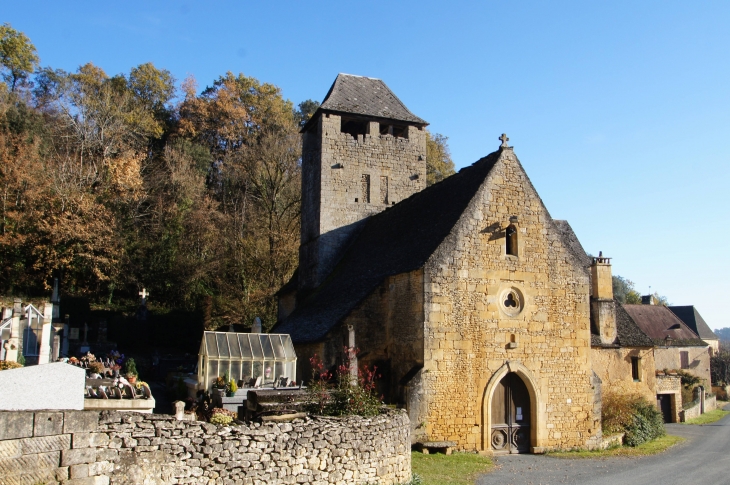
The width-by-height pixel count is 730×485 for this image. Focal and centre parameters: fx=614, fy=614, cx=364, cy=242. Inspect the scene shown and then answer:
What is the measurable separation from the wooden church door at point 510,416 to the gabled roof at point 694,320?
37.9m

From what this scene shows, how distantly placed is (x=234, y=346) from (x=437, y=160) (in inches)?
1116

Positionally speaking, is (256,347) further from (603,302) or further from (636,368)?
(636,368)

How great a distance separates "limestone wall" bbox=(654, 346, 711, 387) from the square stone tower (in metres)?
19.8

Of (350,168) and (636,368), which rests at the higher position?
(350,168)

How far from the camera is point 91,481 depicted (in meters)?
7.67

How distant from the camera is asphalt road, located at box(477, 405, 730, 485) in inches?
490

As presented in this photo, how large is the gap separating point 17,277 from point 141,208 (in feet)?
25.1

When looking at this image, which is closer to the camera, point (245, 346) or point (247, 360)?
point (247, 360)

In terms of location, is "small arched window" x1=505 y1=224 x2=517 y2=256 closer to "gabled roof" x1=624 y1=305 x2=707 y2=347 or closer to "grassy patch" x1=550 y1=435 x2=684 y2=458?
"grassy patch" x1=550 y1=435 x2=684 y2=458

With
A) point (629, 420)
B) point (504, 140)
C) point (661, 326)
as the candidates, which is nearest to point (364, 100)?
point (504, 140)

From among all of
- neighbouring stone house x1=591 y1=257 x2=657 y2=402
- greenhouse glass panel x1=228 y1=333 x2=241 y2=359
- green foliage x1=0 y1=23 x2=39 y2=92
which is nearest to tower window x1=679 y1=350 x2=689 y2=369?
neighbouring stone house x1=591 y1=257 x2=657 y2=402

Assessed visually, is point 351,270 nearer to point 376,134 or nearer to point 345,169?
point 345,169

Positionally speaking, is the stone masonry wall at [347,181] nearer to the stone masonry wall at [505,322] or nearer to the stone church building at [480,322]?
the stone church building at [480,322]

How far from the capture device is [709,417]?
27797mm
